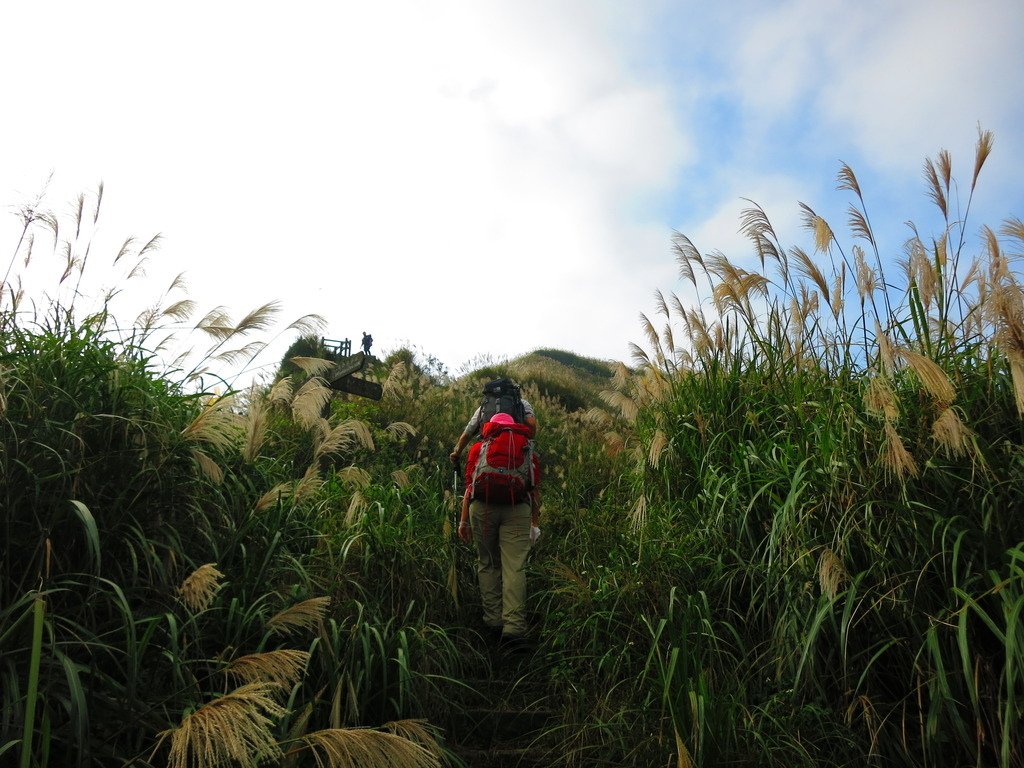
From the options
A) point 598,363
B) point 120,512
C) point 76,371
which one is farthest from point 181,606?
point 598,363

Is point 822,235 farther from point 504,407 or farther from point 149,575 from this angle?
point 149,575

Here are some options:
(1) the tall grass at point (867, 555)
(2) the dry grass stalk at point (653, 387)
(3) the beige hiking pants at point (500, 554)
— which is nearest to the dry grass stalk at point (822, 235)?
(1) the tall grass at point (867, 555)

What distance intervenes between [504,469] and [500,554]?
0.70m

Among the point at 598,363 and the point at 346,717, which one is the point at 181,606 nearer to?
the point at 346,717

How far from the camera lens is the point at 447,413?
10.7 m

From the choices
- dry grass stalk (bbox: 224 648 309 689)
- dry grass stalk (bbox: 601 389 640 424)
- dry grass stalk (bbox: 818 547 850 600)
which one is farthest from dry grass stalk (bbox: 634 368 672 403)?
dry grass stalk (bbox: 224 648 309 689)

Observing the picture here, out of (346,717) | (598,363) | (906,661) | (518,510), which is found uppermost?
(598,363)

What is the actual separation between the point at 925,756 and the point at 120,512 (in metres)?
3.72

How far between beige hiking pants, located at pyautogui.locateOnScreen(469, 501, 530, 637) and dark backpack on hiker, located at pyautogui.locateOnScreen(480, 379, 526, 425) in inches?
27.7

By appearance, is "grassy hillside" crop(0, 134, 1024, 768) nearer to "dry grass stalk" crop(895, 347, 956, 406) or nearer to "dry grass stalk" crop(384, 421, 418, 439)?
"dry grass stalk" crop(895, 347, 956, 406)

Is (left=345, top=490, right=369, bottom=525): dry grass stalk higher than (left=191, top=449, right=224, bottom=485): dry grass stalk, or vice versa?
(left=191, top=449, right=224, bottom=485): dry grass stalk

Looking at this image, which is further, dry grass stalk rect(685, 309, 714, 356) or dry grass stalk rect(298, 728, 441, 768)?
dry grass stalk rect(685, 309, 714, 356)

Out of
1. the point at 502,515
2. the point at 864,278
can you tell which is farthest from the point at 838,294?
the point at 502,515

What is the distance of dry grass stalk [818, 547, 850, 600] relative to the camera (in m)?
3.53
